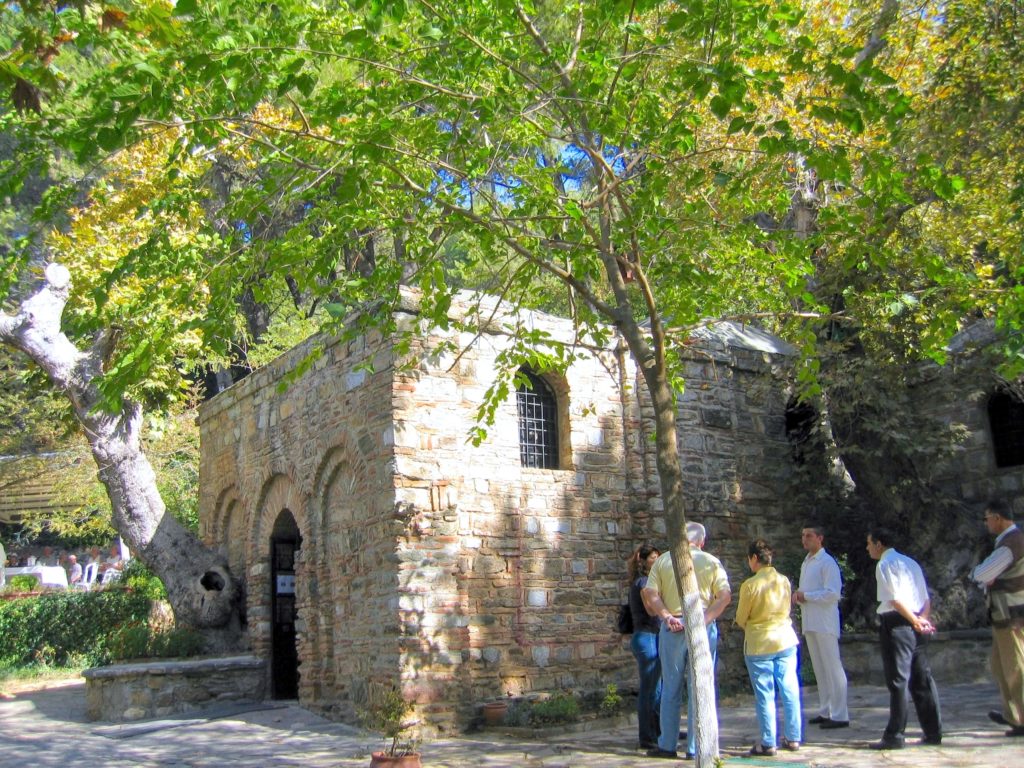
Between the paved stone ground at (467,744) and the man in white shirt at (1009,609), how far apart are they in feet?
0.82

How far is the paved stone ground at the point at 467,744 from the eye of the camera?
668 cm

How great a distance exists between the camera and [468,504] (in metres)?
9.42

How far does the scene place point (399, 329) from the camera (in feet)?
30.4

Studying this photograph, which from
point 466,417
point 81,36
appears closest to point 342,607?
point 466,417

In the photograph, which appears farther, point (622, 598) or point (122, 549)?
point (122, 549)

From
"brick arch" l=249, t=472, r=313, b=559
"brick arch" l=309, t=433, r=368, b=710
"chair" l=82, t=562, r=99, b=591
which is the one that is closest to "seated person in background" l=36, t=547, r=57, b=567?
"chair" l=82, t=562, r=99, b=591

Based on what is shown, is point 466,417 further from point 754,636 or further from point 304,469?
point 754,636

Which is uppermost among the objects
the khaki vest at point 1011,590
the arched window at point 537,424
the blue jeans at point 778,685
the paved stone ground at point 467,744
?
the arched window at point 537,424

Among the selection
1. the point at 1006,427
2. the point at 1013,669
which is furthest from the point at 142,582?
the point at 1013,669

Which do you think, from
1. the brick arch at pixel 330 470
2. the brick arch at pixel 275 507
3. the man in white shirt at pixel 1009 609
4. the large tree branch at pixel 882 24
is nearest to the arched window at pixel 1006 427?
the large tree branch at pixel 882 24

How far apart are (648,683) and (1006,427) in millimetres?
5767

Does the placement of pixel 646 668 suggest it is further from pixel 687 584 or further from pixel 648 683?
pixel 687 584

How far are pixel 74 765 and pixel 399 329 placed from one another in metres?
4.40

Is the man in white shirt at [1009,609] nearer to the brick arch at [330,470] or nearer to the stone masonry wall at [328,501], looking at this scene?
the stone masonry wall at [328,501]
